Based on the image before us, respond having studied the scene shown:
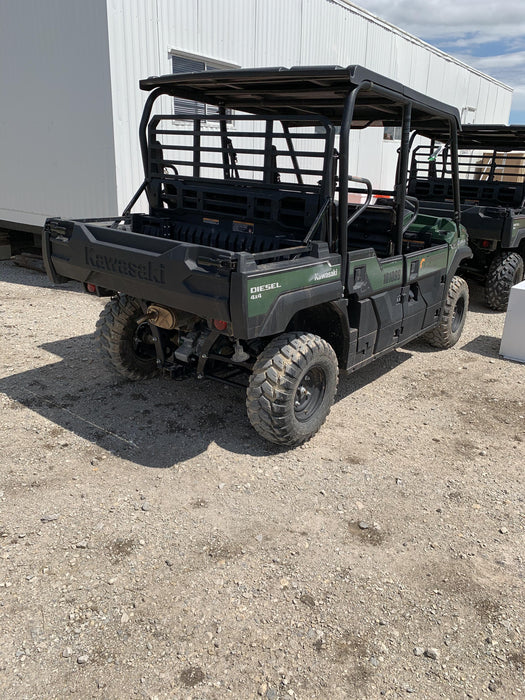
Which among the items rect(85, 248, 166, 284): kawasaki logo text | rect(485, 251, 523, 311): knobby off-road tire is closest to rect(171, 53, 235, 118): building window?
rect(485, 251, 523, 311): knobby off-road tire

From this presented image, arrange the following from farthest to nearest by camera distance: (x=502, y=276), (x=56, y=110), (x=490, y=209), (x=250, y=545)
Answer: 1. (x=56, y=110)
2. (x=502, y=276)
3. (x=490, y=209)
4. (x=250, y=545)

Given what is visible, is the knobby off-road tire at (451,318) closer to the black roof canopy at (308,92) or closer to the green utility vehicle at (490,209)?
the green utility vehicle at (490,209)

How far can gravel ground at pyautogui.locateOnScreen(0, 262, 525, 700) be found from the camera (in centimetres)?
230

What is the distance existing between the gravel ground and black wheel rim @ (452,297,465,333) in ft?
4.31

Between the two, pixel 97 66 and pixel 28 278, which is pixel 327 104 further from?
pixel 28 278

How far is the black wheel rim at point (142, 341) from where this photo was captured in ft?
15.5

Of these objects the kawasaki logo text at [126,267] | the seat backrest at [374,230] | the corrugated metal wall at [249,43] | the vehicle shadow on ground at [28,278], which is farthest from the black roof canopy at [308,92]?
the vehicle shadow on ground at [28,278]

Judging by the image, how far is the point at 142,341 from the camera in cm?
477

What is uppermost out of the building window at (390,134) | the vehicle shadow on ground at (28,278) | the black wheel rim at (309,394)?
the building window at (390,134)

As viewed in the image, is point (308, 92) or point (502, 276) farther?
point (502, 276)

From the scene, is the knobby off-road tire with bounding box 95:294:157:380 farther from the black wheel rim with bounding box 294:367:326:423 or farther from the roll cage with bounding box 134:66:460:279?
the black wheel rim with bounding box 294:367:326:423

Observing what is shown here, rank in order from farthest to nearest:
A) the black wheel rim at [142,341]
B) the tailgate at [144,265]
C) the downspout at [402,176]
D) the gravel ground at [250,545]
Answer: the black wheel rim at [142,341]
the downspout at [402,176]
the tailgate at [144,265]
the gravel ground at [250,545]

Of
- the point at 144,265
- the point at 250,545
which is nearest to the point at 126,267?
the point at 144,265

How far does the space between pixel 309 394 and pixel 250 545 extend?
4.22ft
